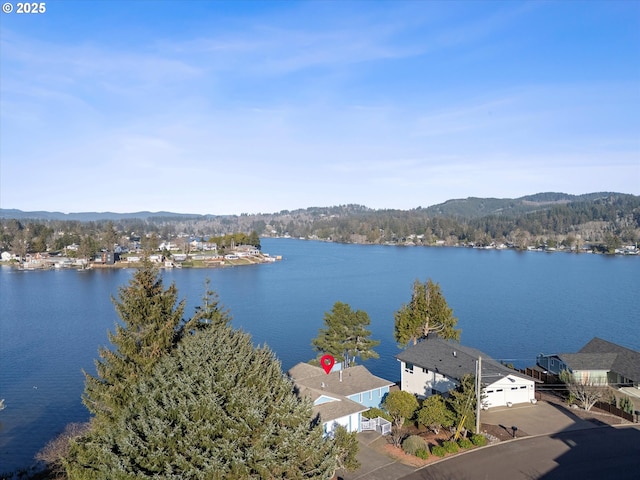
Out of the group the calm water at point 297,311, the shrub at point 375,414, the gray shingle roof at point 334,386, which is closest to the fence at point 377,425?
the shrub at point 375,414

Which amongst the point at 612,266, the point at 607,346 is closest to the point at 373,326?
the point at 607,346

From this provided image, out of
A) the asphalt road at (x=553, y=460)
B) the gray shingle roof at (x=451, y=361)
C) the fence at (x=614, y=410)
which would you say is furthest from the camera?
the gray shingle roof at (x=451, y=361)

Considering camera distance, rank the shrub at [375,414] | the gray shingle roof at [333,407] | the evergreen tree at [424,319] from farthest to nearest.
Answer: the evergreen tree at [424,319] < the shrub at [375,414] < the gray shingle roof at [333,407]

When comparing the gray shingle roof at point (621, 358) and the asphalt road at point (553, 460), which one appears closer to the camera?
the asphalt road at point (553, 460)

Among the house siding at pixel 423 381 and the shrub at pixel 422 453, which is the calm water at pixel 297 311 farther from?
the shrub at pixel 422 453

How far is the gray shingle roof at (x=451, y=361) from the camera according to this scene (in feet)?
74.9

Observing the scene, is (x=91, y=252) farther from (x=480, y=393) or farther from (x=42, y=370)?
(x=480, y=393)

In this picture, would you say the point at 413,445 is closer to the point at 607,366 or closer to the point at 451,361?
the point at 451,361

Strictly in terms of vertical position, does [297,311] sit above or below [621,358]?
below

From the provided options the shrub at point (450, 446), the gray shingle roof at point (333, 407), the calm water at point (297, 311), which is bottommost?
the calm water at point (297, 311)

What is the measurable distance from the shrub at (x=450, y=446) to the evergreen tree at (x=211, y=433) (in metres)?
6.99

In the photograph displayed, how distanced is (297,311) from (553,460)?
41.3 m

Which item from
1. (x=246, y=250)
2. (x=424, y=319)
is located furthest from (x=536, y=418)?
(x=246, y=250)

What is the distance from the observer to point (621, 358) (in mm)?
26875
